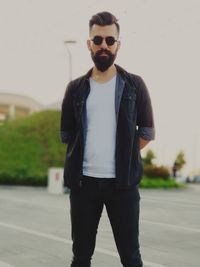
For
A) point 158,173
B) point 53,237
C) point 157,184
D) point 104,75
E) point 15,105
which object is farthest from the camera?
point 15,105

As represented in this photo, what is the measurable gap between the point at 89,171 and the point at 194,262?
10.9ft

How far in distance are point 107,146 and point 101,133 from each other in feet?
0.28

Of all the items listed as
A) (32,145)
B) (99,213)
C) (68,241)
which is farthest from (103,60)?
(32,145)

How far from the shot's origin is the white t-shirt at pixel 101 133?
9.75 feet

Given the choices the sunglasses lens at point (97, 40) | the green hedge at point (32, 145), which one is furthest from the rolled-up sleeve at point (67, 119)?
the green hedge at point (32, 145)

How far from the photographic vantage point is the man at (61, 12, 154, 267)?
2.96 m

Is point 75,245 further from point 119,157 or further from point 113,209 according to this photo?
point 119,157

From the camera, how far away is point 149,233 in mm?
8289

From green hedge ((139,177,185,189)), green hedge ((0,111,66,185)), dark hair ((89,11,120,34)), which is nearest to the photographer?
dark hair ((89,11,120,34))

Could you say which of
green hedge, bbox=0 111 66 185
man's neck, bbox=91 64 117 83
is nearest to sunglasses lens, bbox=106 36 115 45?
man's neck, bbox=91 64 117 83

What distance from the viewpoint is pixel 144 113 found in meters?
3.09

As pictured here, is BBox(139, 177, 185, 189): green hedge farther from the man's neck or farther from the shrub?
the man's neck

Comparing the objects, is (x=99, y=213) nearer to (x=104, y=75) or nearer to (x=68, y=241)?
(x=104, y=75)

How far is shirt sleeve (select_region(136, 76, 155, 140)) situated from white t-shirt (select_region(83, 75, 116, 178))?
0.57 feet
